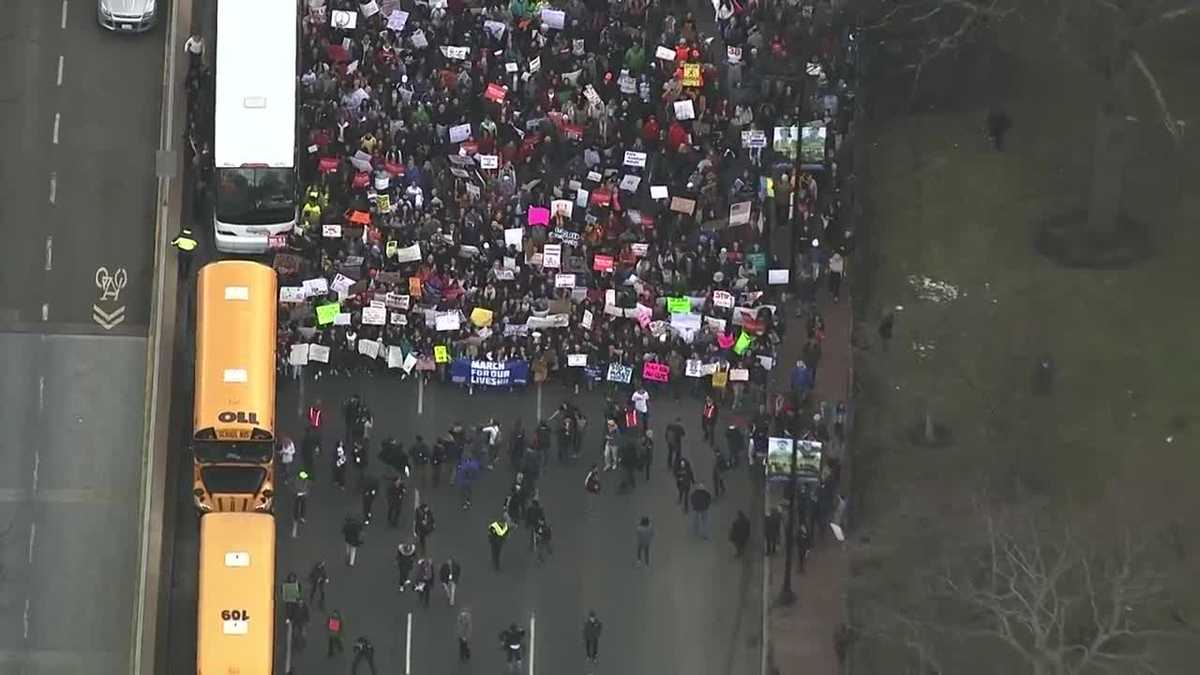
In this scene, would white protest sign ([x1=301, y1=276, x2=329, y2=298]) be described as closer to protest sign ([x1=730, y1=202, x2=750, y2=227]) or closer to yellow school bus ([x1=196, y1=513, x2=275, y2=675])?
yellow school bus ([x1=196, y1=513, x2=275, y2=675])

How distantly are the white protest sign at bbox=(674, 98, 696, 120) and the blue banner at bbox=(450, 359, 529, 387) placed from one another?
317 inches

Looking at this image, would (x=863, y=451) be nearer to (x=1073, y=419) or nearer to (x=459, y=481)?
(x=1073, y=419)

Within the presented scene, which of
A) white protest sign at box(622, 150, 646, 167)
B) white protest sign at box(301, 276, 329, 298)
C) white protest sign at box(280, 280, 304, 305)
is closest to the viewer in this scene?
white protest sign at box(280, 280, 304, 305)

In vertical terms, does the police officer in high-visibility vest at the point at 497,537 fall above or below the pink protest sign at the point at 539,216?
below

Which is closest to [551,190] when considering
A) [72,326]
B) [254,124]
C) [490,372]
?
[490,372]

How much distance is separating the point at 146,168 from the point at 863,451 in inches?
736

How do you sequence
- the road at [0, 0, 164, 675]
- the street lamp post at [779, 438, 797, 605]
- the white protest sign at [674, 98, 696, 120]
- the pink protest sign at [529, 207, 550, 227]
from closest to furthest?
1. the road at [0, 0, 164, 675]
2. the street lamp post at [779, 438, 797, 605]
3. the pink protest sign at [529, 207, 550, 227]
4. the white protest sign at [674, 98, 696, 120]

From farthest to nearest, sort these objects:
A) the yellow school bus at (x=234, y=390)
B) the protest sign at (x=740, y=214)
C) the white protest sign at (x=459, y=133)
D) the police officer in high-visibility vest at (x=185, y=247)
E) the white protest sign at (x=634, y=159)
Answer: the white protest sign at (x=459, y=133)
the white protest sign at (x=634, y=159)
the protest sign at (x=740, y=214)
the police officer in high-visibility vest at (x=185, y=247)
the yellow school bus at (x=234, y=390)

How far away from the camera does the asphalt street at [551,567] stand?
67.2 metres

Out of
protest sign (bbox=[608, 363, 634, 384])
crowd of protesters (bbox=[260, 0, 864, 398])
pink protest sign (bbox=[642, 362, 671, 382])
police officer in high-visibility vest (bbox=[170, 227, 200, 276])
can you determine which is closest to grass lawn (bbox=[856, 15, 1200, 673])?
crowd of protesters (bbox=[260, 0, 864, 398])

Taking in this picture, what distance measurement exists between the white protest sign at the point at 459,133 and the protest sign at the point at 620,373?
291 inches

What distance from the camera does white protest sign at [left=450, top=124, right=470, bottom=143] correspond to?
73312 mm

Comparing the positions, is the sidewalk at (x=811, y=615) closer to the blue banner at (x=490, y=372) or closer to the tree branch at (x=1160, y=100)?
the blue banner at (x=490, y=372)

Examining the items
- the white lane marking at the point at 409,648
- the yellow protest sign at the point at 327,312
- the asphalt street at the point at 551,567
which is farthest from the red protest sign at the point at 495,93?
the white lane marking at the point at 409,648
